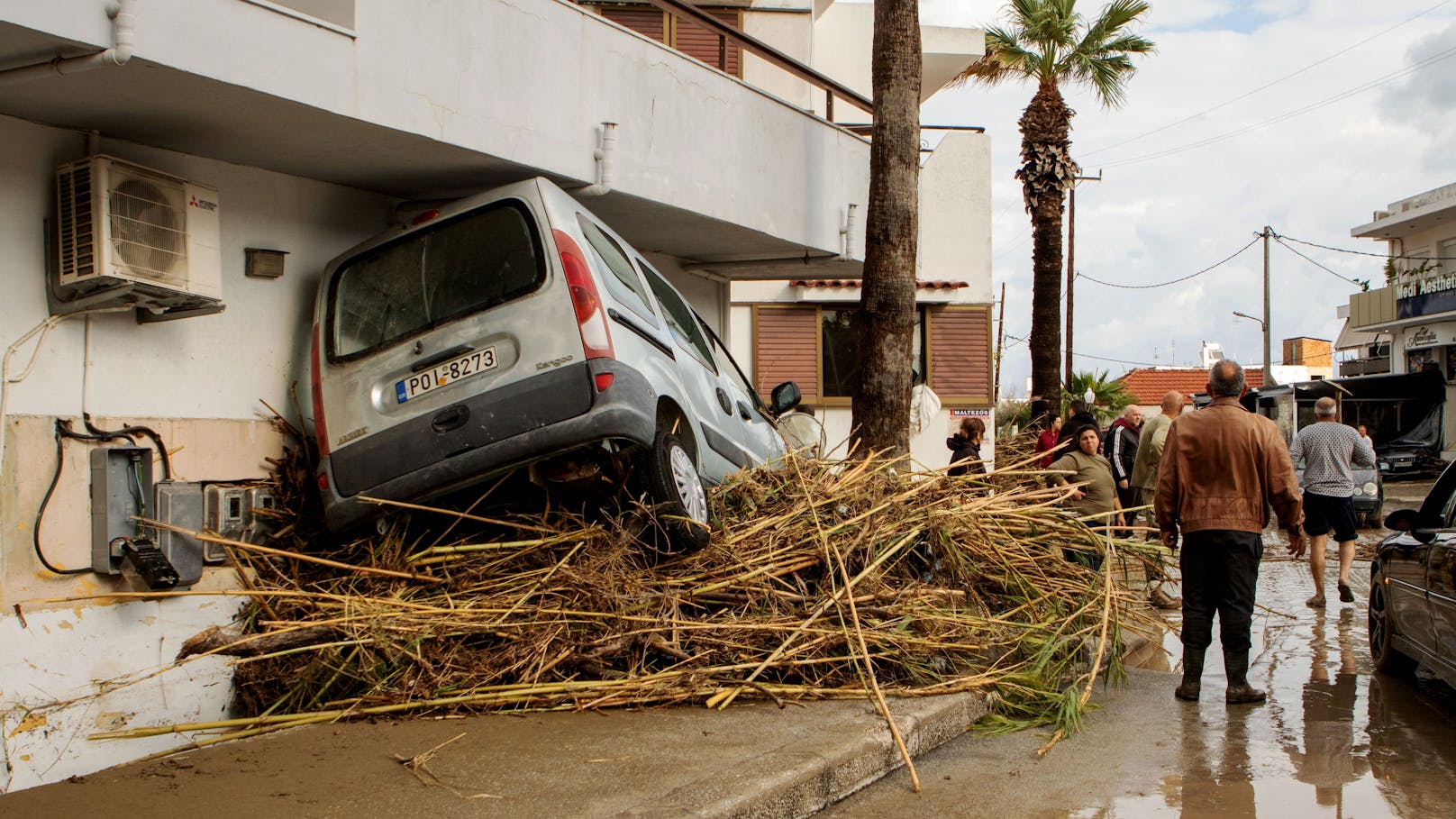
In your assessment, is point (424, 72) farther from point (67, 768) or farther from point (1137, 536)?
point (1137, 536)

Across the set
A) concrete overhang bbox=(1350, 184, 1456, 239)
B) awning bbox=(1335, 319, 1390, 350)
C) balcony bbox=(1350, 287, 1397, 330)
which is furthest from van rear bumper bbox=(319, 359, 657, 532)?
awning bbox=(1335, 319, 1390, 350)

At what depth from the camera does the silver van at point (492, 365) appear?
5824mm

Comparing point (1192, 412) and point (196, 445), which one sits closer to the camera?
point (196, 445)

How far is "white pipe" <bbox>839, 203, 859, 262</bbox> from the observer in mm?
10945

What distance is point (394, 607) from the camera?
5.71 metres

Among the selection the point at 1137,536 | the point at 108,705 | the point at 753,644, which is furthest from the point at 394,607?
the point at 1137,536

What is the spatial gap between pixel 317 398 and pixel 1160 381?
60321mm

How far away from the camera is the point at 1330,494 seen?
10820 millimetres

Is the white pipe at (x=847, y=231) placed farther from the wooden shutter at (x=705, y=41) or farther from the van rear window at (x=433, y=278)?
the wooden shutter at (x=705, y=41)

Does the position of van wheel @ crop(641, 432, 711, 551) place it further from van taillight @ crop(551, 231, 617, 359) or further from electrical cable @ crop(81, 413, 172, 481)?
electrical cable @ crop(81, 413, 172, 481)

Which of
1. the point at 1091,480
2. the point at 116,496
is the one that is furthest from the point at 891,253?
the point at 116,496

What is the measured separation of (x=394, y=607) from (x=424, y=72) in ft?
8.90

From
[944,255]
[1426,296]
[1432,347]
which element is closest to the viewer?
[944,255]

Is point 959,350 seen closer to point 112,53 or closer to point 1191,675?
point 1191,675
